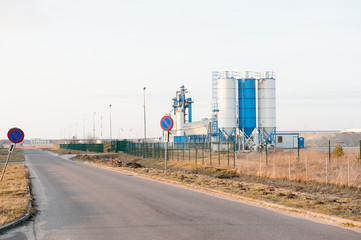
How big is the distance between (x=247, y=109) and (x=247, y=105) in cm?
45

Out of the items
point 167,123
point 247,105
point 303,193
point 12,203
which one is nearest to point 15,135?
point 12,203

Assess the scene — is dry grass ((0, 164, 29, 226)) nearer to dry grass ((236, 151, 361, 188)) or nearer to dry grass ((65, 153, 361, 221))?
dry grass ((65, 153, 361, 221))

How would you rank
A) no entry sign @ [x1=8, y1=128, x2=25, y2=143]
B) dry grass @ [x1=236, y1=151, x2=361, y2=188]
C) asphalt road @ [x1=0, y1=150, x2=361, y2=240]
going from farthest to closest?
no entry sign @ [x1=8, y1=128, x2=25, y2=143] < dry grass @ [x1=236, y1=151, x2=361, y2=188] < asphalt road @ [x1=0, y1=150, x2=361, y2=240]

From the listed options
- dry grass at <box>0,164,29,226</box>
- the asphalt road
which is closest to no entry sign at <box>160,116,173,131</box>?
the asphalt road

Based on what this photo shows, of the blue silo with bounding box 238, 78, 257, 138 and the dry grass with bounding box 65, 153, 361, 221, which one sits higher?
the blue silo with bounding box 238, 78, 257, 138

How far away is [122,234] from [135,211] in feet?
9.78

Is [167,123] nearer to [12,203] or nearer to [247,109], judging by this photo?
[12,203]

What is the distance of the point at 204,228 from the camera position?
9.36 meters

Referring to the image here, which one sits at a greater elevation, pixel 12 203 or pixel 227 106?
pixel 227 106

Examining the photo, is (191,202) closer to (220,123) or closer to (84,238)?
(84,238)

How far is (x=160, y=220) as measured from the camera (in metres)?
10.4

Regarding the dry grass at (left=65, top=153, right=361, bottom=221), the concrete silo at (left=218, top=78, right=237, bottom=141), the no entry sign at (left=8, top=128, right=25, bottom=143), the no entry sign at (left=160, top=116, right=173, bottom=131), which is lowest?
the dry grass at (left=65, top=153, right=361, bottom=221)

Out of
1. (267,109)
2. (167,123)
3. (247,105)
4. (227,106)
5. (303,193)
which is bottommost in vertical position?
(303,193)

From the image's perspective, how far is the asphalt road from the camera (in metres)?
8.77
